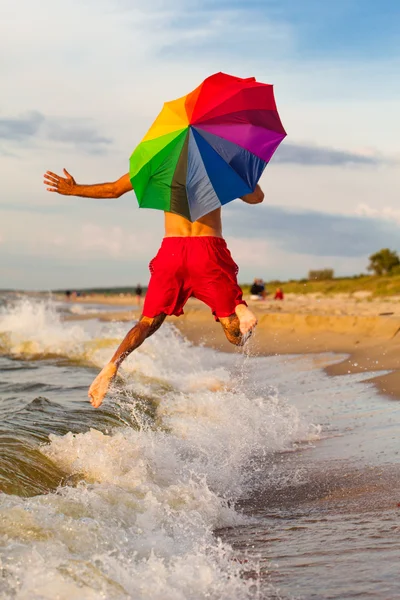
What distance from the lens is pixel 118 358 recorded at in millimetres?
6168

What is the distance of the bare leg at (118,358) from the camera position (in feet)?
20.0

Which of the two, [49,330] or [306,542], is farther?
[49,330]

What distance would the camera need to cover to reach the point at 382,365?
1227 centimetres

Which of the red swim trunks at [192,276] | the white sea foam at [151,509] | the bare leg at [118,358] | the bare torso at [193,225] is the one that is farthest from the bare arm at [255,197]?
the white sea foam at [151,509]

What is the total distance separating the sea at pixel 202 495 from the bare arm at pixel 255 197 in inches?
85.5

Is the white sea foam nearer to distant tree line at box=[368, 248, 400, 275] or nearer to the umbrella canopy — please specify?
the umbrella canopy

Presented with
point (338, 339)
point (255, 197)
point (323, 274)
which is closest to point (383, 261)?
point (323, 274)

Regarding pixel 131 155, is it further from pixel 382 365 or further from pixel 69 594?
pixel 382 365

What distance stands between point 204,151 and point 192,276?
99 cm

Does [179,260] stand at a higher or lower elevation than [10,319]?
higher

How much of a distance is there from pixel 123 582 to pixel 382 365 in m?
9.26

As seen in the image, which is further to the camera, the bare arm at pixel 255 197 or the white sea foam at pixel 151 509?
the bare arm at pixel 255 197

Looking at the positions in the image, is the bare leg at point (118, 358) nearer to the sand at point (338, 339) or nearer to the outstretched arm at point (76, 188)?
the outstretched arm at point (76, 188)

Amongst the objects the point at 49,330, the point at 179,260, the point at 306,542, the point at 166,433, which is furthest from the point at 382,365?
the point at 49,330
